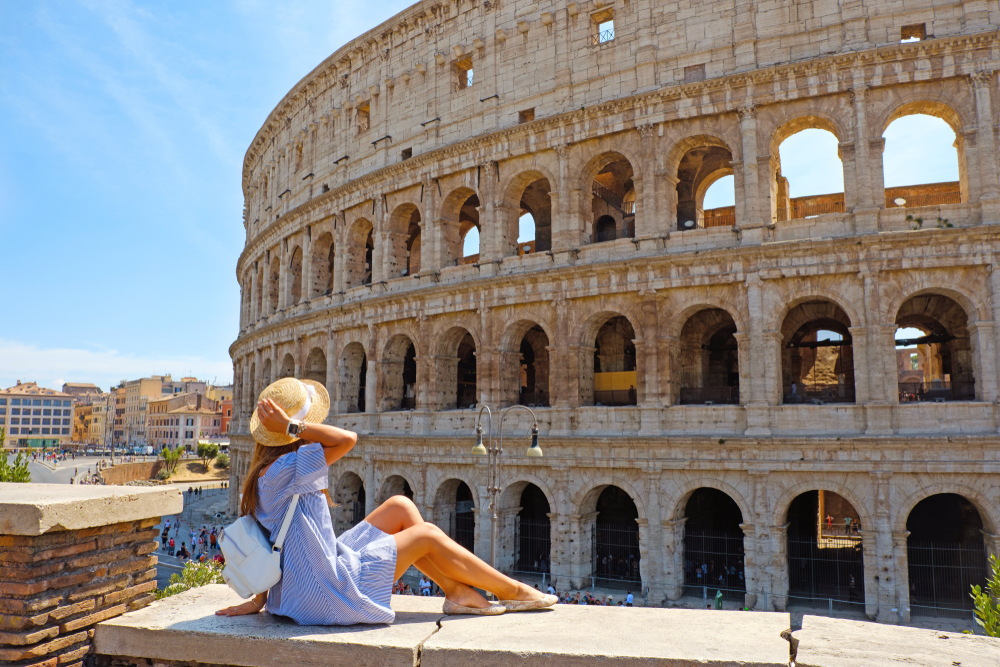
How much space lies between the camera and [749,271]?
17.7 m

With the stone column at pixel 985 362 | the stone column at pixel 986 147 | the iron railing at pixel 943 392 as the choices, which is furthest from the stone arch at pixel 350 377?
the stone column at pixel 986 147

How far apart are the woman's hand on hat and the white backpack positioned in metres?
0.43

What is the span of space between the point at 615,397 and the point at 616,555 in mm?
4598

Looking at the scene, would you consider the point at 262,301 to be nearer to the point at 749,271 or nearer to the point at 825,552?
the point at 749,271

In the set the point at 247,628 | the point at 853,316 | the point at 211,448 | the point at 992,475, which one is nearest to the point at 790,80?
the point at 853,316

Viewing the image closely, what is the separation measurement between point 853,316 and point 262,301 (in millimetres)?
24312

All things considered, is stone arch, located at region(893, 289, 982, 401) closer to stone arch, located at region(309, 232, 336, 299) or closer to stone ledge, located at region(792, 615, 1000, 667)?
stone ledge, located at region(792, 615, 1000, 667)

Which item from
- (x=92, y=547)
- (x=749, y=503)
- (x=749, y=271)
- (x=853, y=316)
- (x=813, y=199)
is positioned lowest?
(x=749, y=503)

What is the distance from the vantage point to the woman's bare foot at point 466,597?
4039mm

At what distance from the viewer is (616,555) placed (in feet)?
68.0

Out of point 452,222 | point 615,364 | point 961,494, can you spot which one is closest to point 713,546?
point 615,364

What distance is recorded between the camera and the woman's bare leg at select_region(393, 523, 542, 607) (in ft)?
13.3

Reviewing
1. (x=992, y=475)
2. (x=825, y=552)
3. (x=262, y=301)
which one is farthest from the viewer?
(x=262, y=301)

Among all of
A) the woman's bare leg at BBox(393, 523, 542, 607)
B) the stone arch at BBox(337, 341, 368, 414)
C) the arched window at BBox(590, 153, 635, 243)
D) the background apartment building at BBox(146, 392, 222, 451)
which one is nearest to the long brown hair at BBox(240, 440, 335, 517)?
the woman's bare leg at BBox(393, 523, 542, 607)
